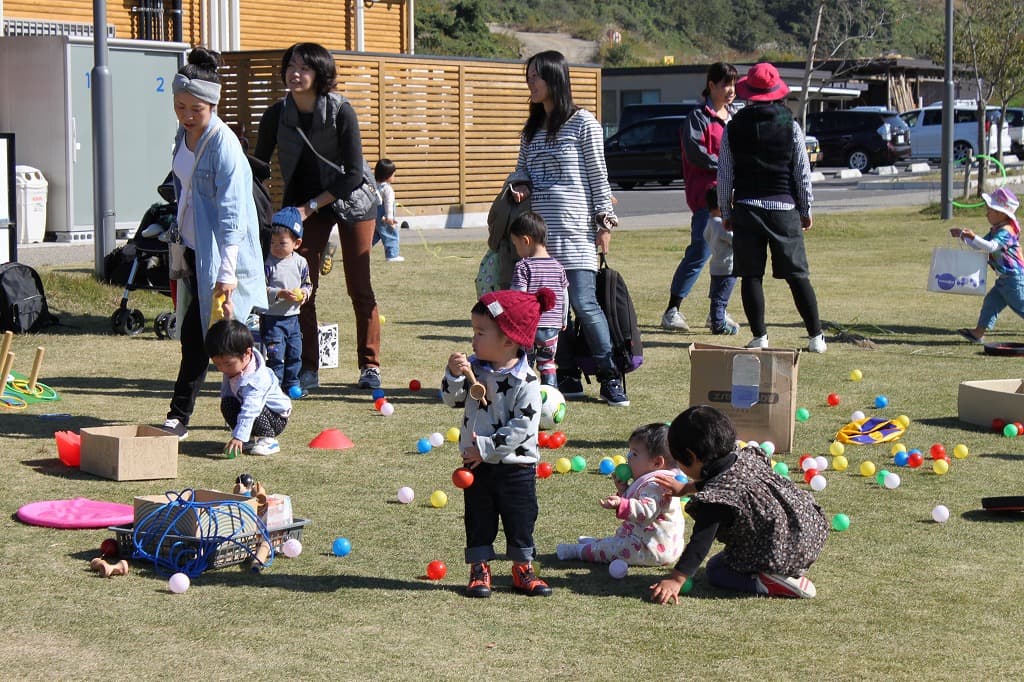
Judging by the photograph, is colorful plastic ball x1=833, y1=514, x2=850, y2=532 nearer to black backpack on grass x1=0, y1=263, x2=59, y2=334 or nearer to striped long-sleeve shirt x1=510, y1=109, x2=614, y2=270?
striped long-sleeve shirt x1=510, y1=109, x2=614, y2=270

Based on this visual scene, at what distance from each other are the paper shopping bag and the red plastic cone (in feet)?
21.5

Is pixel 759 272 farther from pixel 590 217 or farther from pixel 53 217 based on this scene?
pixel 53 217

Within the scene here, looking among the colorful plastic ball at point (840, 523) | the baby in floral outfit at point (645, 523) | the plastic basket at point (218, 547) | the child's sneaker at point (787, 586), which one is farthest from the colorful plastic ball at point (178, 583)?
the colorful plastic ball at point (840, 523)

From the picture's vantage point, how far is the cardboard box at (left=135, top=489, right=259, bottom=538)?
538 cm

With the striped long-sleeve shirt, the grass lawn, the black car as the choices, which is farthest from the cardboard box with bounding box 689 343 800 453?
the black car

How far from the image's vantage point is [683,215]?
26.0m

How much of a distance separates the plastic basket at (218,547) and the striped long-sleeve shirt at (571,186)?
3.64 meters

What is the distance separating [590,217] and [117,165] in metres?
11.3

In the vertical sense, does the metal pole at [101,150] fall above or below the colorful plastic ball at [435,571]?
above

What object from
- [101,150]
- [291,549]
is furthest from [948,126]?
[291,549]

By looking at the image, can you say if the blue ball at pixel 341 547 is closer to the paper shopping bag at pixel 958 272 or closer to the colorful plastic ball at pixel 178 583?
the colorful plastic ball at pixel 178 583

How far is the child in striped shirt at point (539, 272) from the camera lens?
27.2ft

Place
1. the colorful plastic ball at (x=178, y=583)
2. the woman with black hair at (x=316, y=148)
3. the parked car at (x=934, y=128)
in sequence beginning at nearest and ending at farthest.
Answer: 1. the colorful plastic ball at (x=178, y=583)
2. the woman with black hair at (x=316, y=148)
3. the parked car at (x=934, y=128)

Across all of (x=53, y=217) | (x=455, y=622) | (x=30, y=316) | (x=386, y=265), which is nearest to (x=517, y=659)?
(x=455, y=622)
